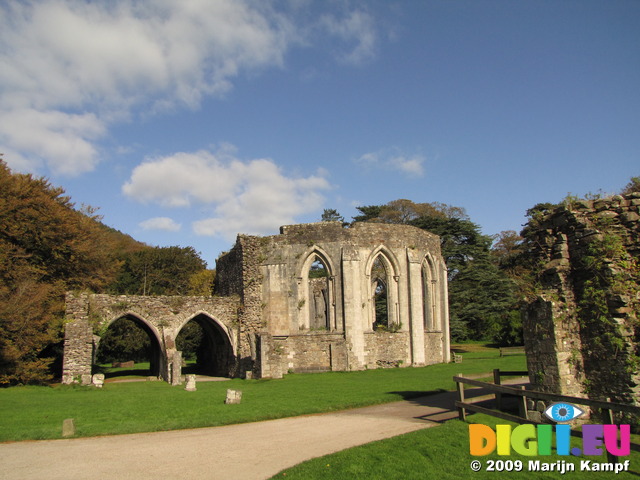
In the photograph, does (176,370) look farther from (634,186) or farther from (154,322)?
(634,186)

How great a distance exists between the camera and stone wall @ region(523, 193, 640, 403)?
372 inches

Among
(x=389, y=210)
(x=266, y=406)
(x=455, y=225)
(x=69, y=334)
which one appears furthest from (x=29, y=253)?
(x=389, y=210)

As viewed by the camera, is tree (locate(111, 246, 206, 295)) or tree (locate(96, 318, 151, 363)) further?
tree (locate(111, 246, 206, 295))

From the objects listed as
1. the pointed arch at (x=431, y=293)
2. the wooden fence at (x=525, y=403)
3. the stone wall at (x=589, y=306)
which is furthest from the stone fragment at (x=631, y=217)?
the pointed arch at (x=431, y=293)

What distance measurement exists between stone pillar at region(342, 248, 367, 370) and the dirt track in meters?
13.4

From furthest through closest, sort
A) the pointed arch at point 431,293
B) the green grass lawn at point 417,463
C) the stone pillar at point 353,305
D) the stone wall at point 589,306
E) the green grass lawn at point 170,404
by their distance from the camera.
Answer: the pointed arch at point 431,293
the stone pillar at point 353,305
the green grass lawn at point 170,404
the stone wall at point 589,306
the green grass lawn at point 417,463

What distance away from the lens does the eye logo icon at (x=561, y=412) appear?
337 inches

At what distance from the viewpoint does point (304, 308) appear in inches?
1021

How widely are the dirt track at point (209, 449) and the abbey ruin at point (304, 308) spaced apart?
1277cm

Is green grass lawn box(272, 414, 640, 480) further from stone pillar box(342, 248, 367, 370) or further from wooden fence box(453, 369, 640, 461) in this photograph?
stone pillar box(342, 248, 367, 370)

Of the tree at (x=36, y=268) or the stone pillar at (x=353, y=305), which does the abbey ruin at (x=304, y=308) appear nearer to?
the stone pillar at (x=353, y=305)

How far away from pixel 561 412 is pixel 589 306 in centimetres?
237

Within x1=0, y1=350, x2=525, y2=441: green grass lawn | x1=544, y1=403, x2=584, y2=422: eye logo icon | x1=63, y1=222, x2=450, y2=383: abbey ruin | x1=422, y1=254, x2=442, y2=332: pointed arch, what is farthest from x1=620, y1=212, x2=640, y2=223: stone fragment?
x1=422, y1=254, x2=442, y2=332: pointed arch

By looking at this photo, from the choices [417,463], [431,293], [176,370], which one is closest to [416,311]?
[431,293]
